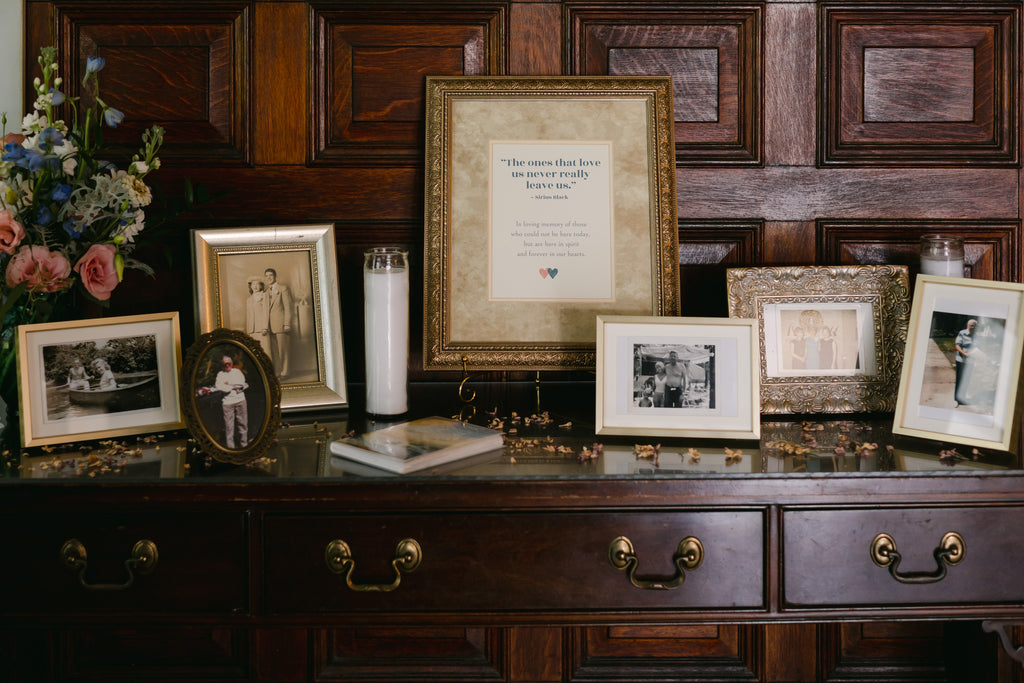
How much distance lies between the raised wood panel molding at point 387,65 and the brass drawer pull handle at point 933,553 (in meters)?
1.03

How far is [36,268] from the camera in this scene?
3.74 ft

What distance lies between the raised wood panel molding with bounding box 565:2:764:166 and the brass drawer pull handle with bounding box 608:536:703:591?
77cm

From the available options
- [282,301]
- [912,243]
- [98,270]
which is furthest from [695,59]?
[98,270]

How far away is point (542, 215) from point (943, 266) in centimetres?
71

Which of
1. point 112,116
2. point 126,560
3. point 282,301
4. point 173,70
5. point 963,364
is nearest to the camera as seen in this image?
point 126,560

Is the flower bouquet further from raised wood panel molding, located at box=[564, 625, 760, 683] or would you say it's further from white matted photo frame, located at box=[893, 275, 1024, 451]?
white matted photo frame, located at box=[893, 275, 1024, 451]

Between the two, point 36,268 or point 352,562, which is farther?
point 36,268

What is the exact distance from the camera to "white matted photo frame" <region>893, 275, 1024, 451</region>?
1097 mm

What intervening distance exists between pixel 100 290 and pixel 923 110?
4.99 feet

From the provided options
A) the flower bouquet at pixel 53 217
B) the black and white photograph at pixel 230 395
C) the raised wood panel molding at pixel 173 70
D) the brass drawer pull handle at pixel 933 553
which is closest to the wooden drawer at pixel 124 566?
the black and white photograph at pixel 230 395

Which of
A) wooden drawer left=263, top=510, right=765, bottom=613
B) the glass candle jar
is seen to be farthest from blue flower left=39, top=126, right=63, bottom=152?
the glass candle jar

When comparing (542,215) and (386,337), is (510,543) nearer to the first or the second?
(386,337)

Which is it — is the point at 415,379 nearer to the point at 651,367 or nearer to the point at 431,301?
the point at 431,301

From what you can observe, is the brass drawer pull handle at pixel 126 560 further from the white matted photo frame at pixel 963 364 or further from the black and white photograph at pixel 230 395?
the white matted photo frame at pixel 963 364
